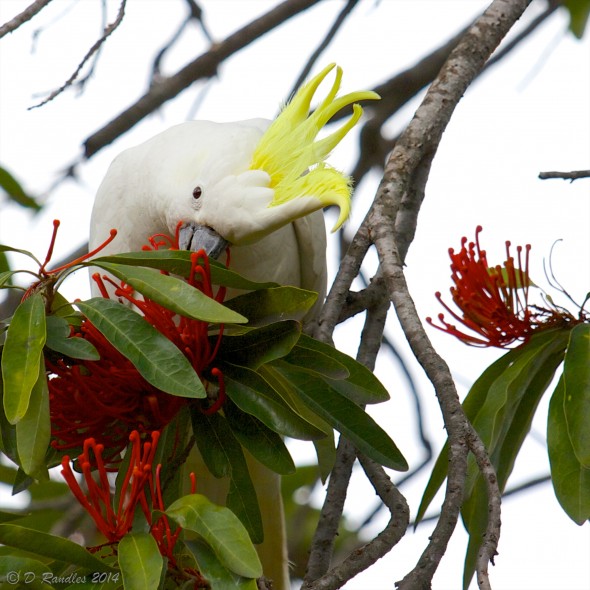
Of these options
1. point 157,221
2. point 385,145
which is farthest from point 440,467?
point 385,145

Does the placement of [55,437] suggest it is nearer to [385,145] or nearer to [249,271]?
[249,271]

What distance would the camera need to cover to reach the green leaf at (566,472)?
1.91m

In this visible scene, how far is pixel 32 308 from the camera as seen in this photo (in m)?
1.66

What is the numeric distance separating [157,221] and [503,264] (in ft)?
3.05

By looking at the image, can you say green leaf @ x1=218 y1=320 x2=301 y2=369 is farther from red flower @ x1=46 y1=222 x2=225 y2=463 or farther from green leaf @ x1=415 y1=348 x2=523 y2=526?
green leaf @ x1=415 y1=348 x2=523 y2=526

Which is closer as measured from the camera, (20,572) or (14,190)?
(20,572)

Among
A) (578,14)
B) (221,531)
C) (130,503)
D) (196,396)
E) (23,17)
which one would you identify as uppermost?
(578,14)

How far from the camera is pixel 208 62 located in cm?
326

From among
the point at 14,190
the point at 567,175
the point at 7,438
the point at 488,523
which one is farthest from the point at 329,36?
the point at 488,523

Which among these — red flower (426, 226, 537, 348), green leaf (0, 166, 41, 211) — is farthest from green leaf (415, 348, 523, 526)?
green leaf (0, 166, 41, 211)

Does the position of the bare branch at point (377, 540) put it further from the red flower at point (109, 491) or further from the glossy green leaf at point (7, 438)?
the glossy green leaf at point (7, 438)

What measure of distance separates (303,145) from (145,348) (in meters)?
0.77

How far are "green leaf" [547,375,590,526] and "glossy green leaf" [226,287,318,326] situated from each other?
0.62m
